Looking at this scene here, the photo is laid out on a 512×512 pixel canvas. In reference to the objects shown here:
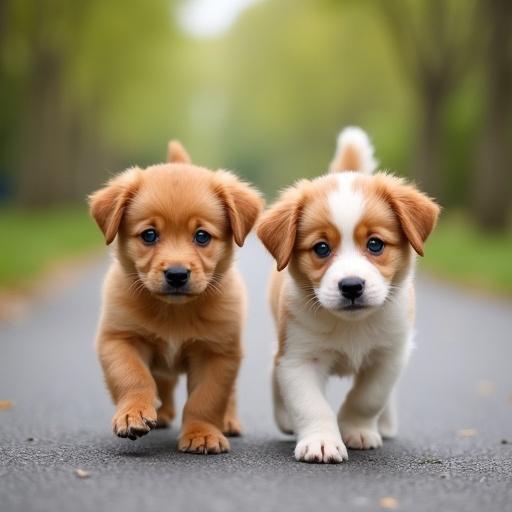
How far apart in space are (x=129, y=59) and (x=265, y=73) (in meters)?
13.3

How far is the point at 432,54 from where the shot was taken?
26594 millimetres

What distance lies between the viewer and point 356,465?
4.74m

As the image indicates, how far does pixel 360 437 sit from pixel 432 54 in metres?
22.5

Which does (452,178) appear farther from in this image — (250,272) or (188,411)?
(188,411)

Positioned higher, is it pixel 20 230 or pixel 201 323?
pixel 201 323

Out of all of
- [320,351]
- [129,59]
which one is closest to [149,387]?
[320,351]

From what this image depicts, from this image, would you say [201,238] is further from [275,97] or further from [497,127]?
[275,97]

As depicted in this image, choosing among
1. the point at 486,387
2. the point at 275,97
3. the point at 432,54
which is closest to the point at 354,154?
the point at 486,387

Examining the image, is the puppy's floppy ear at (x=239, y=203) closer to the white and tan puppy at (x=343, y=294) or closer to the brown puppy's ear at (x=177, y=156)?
the white and tan puppy at (x=343, y=294)

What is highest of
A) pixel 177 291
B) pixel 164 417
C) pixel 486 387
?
pixel 177 291

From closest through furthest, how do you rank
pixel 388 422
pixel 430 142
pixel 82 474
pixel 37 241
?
pixel 82 474
pixel 388 422
pixel 37 241
pixel 430 142

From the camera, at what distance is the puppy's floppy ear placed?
5.34 m

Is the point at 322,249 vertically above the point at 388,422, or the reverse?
the point at 322,249

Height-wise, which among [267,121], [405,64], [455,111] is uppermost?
[405,64]
